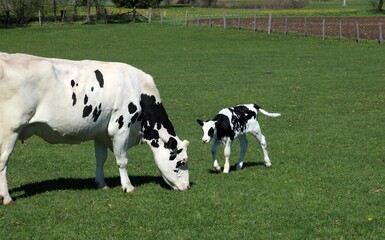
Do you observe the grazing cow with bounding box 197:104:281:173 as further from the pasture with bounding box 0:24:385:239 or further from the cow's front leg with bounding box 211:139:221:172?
the pasture with bounding box 0:24:385:239

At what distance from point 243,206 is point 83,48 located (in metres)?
41.8

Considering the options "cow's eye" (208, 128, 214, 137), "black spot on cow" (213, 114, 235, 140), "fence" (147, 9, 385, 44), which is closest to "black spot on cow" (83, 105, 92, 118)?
"cow's eye" (208, 128, 214, 137)

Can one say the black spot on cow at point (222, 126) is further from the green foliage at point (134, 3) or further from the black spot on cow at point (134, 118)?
the green foliage at point (134, 3)

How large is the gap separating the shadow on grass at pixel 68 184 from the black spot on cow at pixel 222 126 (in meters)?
1.50

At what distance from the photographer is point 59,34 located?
6338cm

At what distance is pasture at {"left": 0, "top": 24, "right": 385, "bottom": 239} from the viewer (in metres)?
10.3

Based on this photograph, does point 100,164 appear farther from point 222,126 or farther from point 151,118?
point 222,126

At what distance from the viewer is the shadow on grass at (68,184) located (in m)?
12.6

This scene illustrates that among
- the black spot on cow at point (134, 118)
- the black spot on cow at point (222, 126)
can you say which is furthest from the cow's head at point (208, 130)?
the black spot on cow at point (134, 118)

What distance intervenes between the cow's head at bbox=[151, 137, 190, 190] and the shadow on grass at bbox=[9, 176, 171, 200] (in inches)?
13.8

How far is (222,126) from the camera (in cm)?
1373

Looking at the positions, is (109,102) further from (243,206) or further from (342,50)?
(342,50)

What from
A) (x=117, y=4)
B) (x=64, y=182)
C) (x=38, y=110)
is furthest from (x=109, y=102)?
(x=117, y=4)

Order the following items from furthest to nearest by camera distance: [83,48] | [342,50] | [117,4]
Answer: [117,4] → [83,48] → [342,50]
